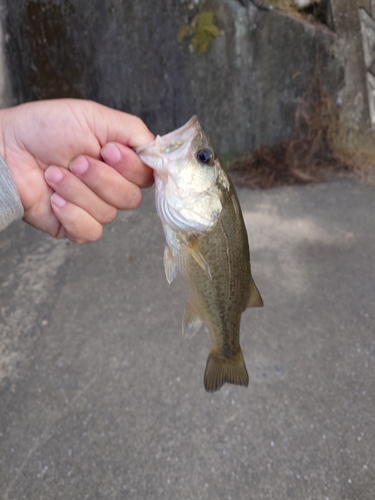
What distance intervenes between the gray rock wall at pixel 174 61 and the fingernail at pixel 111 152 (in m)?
4.09

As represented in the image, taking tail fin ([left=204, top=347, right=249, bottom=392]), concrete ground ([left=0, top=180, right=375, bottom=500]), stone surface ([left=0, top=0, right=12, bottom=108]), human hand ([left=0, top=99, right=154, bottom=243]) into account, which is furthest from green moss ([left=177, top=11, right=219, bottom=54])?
tail fin ([left=204, top=347, right=249, bottom=392])

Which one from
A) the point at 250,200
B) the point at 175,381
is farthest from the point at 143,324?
the point at 250,200

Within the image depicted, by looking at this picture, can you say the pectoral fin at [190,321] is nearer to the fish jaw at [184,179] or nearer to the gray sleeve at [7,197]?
the fish jaw at [184,179]

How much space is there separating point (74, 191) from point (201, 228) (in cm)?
54

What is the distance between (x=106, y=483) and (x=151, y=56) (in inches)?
188

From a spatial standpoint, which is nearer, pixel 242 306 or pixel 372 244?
pixel 242 306

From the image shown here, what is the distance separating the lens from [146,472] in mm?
2250

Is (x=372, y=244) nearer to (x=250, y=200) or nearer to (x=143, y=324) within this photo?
(x=250, y=200)

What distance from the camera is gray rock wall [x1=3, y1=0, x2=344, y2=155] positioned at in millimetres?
4957

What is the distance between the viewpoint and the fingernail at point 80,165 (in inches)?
61.4

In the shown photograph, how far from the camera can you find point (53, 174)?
160 centimetres

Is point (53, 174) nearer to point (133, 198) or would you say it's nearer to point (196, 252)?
point (133, 198)

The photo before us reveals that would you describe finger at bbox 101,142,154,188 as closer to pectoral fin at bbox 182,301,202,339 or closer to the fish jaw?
the fish jaw

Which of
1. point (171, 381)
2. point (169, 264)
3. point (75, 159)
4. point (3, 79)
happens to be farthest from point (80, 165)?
point (3, 79)
